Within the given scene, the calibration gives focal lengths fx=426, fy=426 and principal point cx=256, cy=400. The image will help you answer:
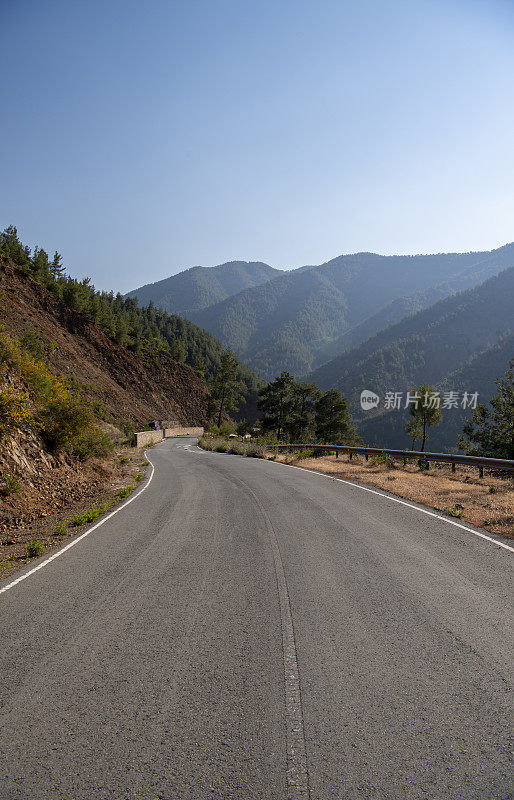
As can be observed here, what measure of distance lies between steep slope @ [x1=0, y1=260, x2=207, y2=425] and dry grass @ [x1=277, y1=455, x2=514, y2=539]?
31502 mm

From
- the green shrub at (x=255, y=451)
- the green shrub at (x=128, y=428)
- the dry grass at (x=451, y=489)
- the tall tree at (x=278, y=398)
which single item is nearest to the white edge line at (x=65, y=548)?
the dry grass at (x=451, y=489)

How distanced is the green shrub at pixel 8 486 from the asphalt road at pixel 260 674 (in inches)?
164

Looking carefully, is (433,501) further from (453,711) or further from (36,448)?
(36,448)

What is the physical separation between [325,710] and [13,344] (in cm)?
1443

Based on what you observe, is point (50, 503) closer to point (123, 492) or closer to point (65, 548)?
point (123, 492)

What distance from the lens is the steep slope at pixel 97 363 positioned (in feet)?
164

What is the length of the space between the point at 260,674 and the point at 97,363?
68.6m

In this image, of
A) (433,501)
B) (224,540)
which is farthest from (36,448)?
(433,501)

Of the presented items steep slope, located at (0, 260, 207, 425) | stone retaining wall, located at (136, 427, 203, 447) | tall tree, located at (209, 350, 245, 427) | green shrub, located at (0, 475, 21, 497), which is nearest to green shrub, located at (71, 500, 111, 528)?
green shrub, located at (0, 475, 21, 497)

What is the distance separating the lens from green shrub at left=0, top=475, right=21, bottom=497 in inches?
398

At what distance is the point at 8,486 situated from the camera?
33.6 ft

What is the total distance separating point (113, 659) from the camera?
378 cm

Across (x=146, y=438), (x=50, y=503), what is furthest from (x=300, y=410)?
(x=50, y=503)

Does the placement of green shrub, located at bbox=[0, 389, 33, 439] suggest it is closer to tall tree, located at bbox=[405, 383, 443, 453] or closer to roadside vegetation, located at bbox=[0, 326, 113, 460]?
roadside vegetation, located at bbox=[0, 326, 113, 460]
